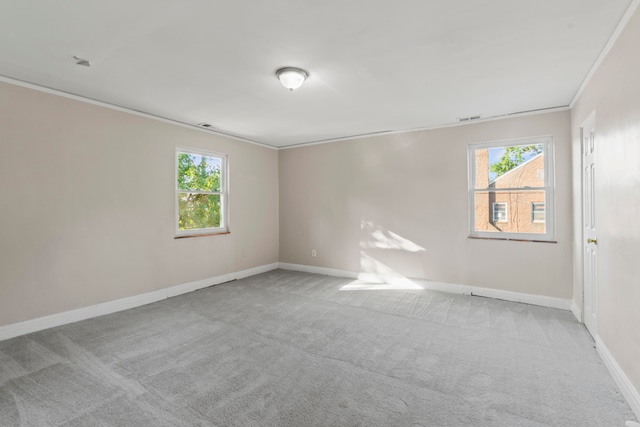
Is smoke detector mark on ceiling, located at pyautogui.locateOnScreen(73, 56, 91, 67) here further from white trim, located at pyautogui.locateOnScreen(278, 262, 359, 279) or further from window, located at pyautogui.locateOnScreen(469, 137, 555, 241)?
window, located at pyautogui.locateOnScreen(469, 137, 555, 241)

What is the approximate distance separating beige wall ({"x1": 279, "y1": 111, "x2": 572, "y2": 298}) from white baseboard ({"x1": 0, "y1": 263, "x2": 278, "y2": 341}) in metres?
1.89

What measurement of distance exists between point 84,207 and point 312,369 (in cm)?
310

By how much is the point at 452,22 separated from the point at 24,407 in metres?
3.76

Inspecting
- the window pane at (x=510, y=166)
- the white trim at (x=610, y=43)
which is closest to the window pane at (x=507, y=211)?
the window pane at (x=510, y=166)

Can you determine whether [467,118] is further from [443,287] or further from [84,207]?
[84,207]

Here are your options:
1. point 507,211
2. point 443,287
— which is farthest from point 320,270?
point 507,211

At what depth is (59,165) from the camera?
10.7 feet

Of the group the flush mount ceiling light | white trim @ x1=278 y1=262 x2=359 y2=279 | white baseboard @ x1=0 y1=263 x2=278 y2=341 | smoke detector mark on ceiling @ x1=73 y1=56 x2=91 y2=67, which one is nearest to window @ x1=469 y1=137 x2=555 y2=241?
white trim @ x1=278 y1=262 x2=359 y2=279

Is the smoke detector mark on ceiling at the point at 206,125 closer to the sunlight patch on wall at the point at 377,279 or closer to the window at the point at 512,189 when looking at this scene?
the sunlight patch on wall at the point at 377,279

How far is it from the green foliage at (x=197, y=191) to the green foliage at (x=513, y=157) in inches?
167

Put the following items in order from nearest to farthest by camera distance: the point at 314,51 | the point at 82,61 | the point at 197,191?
1. the point at 314,51
2. the point at 82,61
3. the point at 197,191

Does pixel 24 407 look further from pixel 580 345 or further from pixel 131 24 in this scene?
pixel 580 345

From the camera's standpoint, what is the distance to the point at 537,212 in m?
4.00

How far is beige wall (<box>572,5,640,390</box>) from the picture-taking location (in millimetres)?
1893
